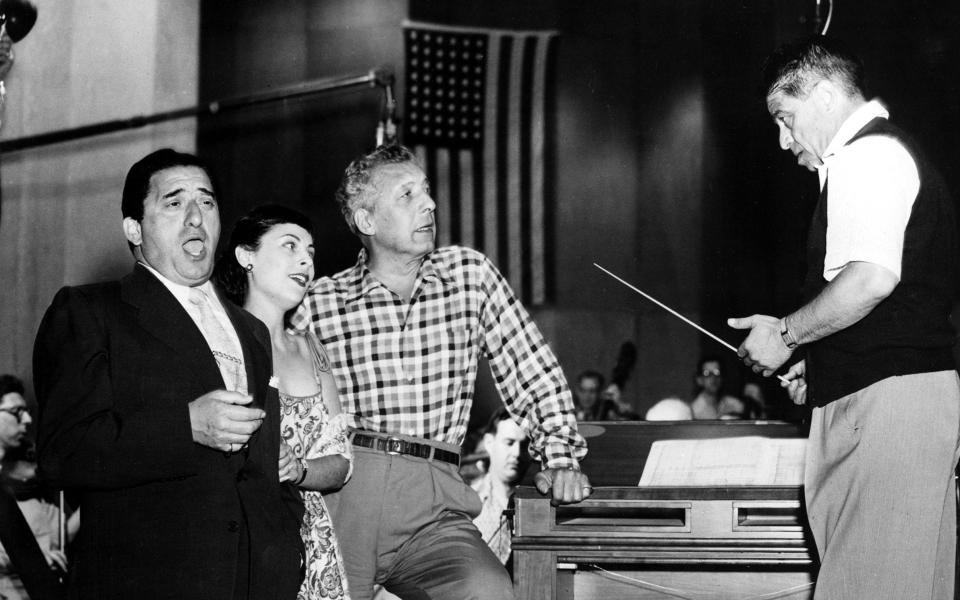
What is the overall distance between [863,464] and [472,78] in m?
7.14

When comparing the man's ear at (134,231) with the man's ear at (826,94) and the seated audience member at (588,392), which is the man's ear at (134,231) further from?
the seated audience member at (588,392)

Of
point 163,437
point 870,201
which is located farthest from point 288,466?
point 870,201

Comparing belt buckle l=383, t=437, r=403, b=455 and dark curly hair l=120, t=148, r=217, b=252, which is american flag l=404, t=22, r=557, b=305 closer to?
belt buckle l=383, t=437, r=403, b=455

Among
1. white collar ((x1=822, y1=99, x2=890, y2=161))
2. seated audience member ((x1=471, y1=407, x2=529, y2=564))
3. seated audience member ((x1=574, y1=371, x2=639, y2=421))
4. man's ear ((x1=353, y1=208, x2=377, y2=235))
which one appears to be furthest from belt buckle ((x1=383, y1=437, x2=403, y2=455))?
seated audience member ((x1=574, y1=371, x2=639, y2=421))

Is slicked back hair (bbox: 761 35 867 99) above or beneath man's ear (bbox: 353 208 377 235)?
above

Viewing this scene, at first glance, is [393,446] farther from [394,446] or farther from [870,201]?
[870,201]

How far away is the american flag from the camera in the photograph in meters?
8.88

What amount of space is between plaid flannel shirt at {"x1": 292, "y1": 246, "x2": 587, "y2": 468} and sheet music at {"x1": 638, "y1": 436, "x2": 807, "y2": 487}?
269 mm

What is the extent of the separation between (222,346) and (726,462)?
5.18 ft

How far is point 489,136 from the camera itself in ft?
31.4

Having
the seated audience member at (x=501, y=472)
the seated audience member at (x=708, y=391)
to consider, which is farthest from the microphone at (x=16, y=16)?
the seated audience member at (x=708, y=391)

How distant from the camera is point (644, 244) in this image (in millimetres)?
10766

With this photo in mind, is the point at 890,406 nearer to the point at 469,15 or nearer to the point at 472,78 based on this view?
the point at 472,78

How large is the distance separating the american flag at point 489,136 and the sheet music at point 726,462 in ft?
19.2
